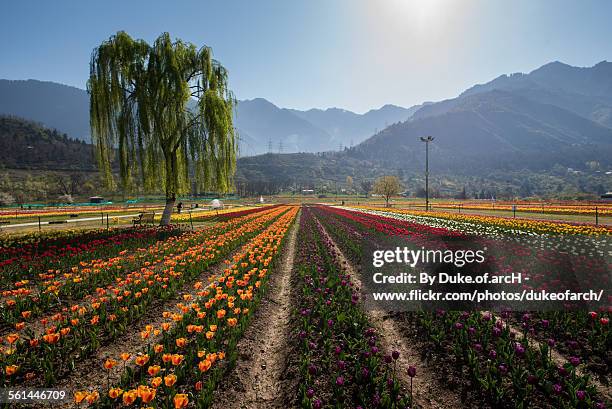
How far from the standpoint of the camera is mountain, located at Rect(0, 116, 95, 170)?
121m

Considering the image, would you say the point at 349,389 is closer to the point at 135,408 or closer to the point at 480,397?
the point at 480,397

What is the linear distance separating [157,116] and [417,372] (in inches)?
696

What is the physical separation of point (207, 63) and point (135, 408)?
1920 centimetres

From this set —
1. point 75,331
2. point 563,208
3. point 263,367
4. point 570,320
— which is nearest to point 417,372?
point 263,367

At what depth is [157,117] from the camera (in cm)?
1656

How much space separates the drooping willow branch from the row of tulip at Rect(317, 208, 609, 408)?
15.4 m

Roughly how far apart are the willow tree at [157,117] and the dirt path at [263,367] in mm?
12725

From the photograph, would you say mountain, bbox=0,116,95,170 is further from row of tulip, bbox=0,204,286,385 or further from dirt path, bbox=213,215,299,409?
dirt path, bbox=213,215,299,409

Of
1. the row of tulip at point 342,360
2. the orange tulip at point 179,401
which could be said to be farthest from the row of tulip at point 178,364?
the row of tulip at point 342,360

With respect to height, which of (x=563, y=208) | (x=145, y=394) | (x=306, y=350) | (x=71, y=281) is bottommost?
(x=563, y=208)

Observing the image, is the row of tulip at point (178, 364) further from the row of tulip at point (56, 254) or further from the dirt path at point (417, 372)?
the row of tulip at point (56, 254)

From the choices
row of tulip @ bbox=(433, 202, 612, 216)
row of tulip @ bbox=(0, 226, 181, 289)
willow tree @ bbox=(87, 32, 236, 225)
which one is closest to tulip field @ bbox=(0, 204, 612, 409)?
Result: row of tulip @ bbox=(0, 226, 181, 289)

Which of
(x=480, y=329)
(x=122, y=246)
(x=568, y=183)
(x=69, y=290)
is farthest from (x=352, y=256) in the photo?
(x=568, y=183)

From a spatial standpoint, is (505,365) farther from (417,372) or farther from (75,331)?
(75,331)
